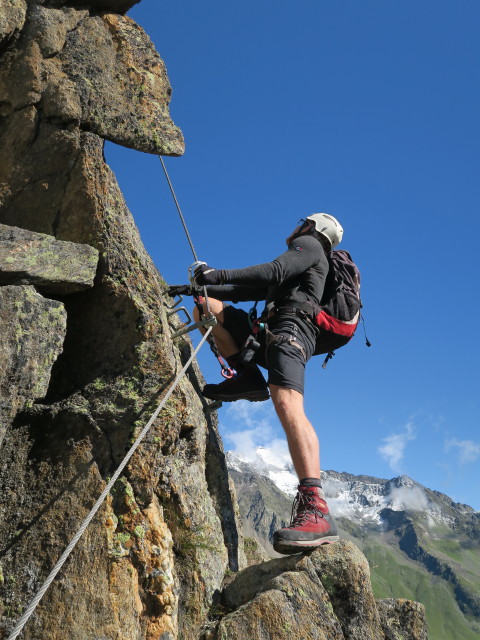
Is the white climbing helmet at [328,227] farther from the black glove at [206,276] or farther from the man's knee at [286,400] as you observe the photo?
the man's knee at [286,400]

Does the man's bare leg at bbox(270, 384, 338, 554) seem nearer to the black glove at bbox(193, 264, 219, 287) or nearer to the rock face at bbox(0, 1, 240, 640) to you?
the rock face at bbox(0, 1, 240, 640)

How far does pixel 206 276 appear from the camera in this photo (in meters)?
10.5

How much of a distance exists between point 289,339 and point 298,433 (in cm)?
167

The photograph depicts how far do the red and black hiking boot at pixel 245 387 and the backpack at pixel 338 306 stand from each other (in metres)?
1.23

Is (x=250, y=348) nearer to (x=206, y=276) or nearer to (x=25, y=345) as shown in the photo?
(x=206, y=276)

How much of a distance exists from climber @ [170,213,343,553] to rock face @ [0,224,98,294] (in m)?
1.81

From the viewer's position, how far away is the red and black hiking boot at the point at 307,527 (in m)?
9.02

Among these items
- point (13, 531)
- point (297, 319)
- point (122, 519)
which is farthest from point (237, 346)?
point (13, 531)

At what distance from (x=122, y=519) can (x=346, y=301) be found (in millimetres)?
5385

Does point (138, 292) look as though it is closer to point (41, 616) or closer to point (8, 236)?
point (8, 236)

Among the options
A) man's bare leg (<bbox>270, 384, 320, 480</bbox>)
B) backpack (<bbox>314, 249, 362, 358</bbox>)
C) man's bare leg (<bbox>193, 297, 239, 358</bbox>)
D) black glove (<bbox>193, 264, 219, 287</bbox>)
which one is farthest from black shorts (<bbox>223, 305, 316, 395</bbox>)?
black glove (<bbox>193, 264, 219, 287</bbox>)

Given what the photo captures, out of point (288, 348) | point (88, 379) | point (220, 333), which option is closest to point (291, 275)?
point (288, 348)

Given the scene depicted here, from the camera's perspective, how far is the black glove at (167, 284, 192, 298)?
11258mm

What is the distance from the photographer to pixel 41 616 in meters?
7.86
